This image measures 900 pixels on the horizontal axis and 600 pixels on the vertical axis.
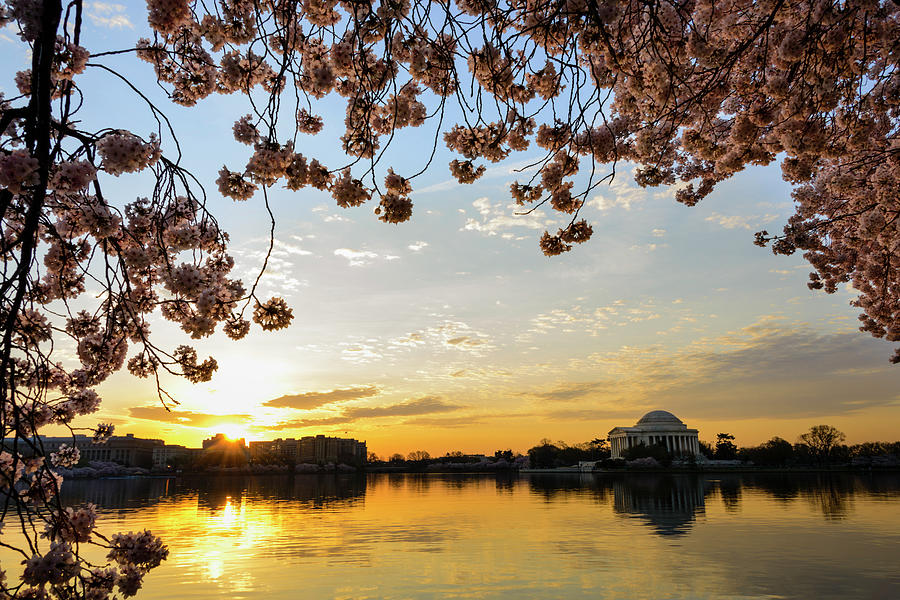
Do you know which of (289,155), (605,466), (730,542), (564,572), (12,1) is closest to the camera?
(12,1)

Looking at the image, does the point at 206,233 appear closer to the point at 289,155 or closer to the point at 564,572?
the point at 289,155

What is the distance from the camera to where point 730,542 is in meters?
21.0

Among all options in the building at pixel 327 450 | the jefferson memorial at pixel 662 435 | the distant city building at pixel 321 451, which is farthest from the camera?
the building at pixel 327 450

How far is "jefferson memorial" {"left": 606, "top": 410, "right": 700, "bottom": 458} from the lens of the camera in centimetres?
12419

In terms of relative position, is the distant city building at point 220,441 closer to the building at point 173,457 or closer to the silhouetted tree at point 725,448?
the building at point 173,457

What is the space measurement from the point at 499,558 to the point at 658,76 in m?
17.3

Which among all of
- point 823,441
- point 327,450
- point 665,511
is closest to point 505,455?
point 327,450

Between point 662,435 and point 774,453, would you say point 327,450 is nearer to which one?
point 662,435

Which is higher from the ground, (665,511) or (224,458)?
(665,511)

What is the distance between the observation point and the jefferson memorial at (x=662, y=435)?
4889 inches

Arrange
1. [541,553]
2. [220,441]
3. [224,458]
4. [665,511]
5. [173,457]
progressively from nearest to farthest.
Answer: [541,553], [665,511], [224,458], [173,457], [220,441]

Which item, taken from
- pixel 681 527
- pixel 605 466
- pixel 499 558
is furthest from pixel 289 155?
pixel 605 466

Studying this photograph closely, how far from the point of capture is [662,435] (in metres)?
125

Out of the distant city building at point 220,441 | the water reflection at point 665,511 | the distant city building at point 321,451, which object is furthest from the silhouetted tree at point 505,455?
the water reflection at point 665,511
